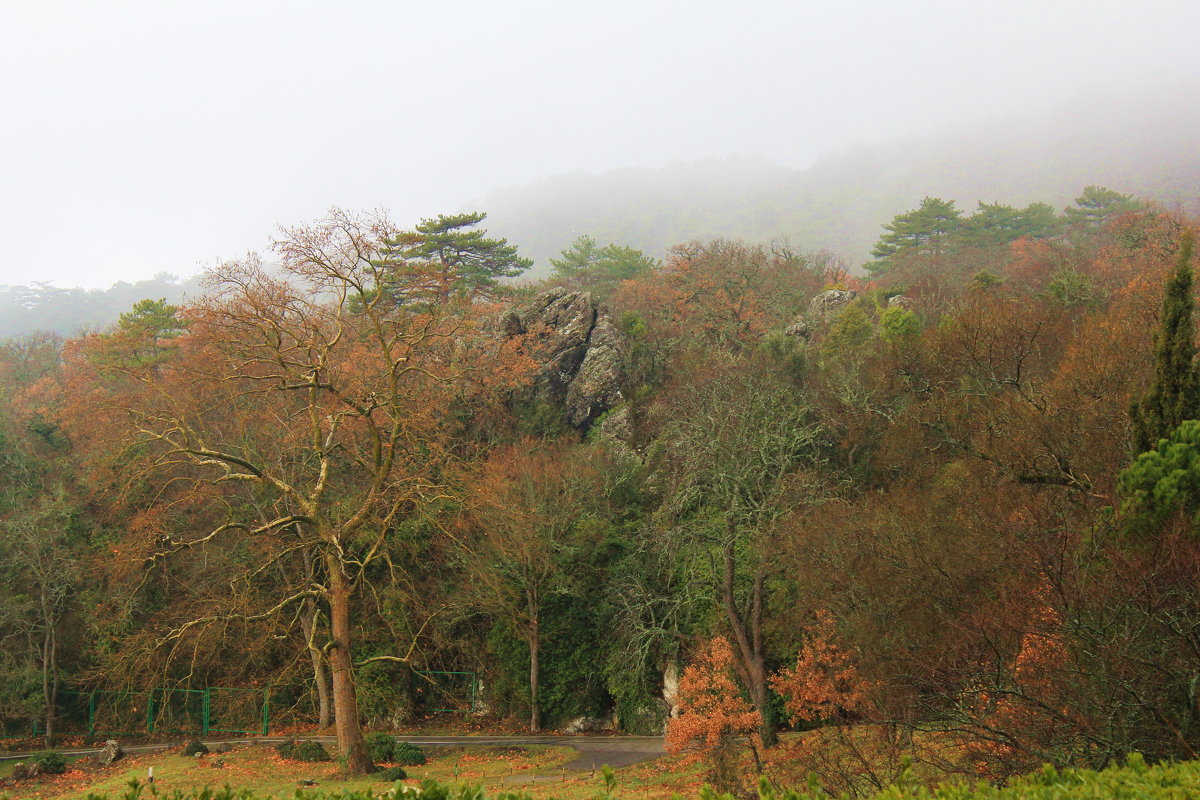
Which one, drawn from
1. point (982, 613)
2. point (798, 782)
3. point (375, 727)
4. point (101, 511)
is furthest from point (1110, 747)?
point (101, 511)

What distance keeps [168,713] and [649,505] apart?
56.9ft

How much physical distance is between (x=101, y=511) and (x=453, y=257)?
61.2 ft

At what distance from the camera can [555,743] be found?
22203mm

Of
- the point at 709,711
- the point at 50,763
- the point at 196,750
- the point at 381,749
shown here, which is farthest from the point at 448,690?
the point at 709,711

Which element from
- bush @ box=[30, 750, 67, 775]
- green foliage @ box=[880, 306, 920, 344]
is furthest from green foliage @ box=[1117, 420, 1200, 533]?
bush @ box=[30, 750, 67, 775]

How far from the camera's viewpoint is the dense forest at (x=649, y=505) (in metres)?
10.1

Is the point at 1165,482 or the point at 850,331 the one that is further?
the point at 850,331

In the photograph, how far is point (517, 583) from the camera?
2475cm

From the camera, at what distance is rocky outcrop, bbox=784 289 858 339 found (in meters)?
34.2

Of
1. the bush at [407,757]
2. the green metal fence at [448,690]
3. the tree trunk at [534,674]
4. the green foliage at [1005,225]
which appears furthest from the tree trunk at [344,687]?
the green foliage at [1005,225]

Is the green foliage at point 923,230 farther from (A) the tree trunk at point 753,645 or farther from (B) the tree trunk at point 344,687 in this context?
(B) the tree trunk at point 344,687

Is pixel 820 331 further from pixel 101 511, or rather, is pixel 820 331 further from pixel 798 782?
pixel 101 511

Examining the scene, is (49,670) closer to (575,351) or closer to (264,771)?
(264,771)

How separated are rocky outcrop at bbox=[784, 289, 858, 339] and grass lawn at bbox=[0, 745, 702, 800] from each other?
830 inches
